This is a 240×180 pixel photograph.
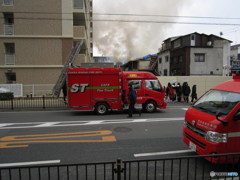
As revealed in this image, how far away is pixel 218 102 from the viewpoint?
417 cm

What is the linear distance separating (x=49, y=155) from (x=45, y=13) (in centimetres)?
1833

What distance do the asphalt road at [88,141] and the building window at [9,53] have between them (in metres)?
13.5

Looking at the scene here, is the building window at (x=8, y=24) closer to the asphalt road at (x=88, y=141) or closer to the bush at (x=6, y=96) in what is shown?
the bush at (x=6, y=96)

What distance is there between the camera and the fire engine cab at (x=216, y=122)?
10.9ft

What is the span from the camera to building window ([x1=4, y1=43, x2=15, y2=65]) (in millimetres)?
18594

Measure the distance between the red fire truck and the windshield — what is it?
18.2ft

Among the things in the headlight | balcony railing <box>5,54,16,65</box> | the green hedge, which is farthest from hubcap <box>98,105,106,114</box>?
balcony railing <box>5,54,16,65</box>

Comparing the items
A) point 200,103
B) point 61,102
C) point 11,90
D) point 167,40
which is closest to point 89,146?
point 200,103

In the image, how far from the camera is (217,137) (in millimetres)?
3338

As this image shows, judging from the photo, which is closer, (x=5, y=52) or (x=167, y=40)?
(x=5, y=52)

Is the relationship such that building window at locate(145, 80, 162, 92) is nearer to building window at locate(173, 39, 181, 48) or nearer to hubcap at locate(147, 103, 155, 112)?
hubcap at locate(147, 103, 155, 112)

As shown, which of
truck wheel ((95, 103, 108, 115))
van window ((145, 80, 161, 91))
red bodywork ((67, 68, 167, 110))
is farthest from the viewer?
van window ((145, 80, 161, 91))

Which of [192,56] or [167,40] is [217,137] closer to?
[192,56]

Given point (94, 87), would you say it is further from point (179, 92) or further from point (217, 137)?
point (179, 92)
